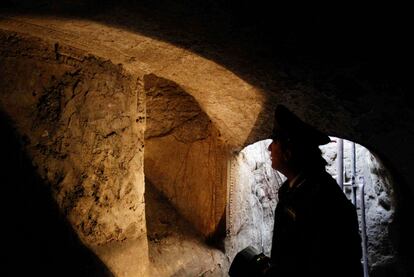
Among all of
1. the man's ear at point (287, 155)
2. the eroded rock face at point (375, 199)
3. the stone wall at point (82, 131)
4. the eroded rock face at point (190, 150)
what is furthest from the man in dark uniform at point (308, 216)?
the eroded rock face at point (190, 150)

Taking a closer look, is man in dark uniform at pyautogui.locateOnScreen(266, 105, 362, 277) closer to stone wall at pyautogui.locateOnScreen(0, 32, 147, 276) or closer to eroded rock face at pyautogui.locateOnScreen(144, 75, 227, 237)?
stone wall at pyautogui.locateOnScreen(0, 32, 147, 276)

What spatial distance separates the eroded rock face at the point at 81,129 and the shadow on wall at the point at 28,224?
45mm

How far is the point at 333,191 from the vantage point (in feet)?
4.75

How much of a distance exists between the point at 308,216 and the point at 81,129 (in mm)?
1153

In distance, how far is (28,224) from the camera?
1.25 m

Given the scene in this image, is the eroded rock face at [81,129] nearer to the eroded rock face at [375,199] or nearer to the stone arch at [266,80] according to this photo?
the stone arch at [266,80]

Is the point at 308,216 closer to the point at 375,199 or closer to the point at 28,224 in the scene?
the point at 28,224

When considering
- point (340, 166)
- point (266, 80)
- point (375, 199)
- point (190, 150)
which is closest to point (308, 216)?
point (266, 80)

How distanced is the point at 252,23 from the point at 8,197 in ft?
3.87

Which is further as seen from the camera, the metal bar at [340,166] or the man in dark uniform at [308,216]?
the metal bar at [340,166]

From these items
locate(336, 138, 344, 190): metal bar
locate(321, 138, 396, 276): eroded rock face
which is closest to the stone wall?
locate(321, 138, 396, 276): eroded rock face

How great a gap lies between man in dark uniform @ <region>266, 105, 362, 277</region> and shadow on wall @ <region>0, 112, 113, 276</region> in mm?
949

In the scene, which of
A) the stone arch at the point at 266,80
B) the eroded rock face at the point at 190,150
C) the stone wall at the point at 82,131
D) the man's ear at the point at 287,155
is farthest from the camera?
the eroded rock face at the point at 190,150

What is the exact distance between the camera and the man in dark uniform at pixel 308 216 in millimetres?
1363
